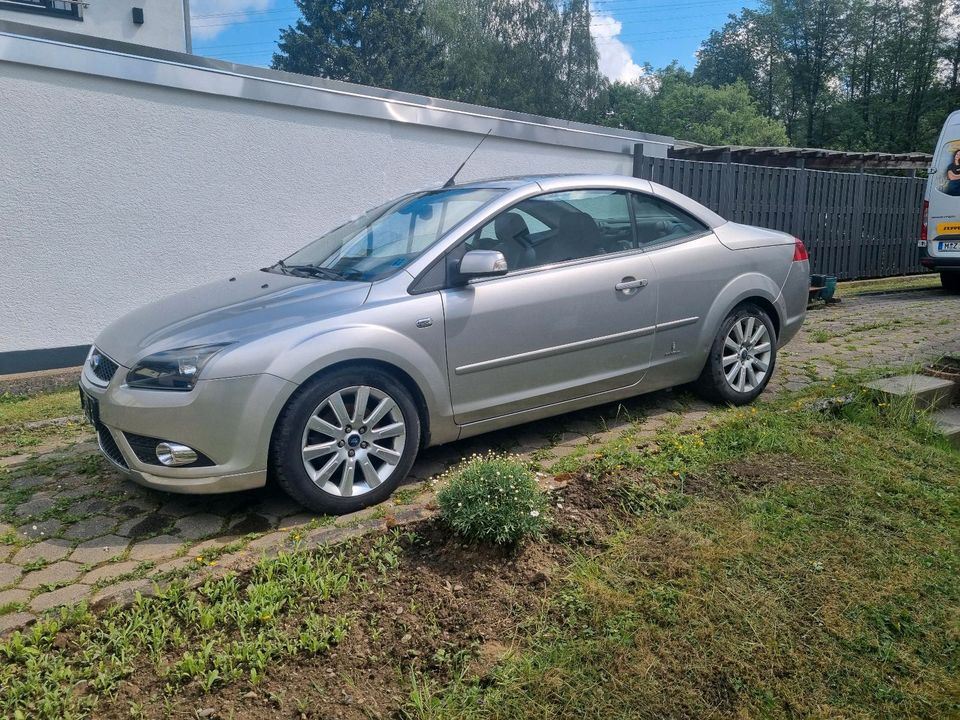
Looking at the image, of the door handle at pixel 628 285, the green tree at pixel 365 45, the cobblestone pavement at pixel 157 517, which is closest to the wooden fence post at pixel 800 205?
the cobblestone pavement at pixel 157 517

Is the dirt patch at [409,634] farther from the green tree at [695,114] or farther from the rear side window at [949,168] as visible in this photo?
the green tree at [695,114]

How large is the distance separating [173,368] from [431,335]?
125 cm

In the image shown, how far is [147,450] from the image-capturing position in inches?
144

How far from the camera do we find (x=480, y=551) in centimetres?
312

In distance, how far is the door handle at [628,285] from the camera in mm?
4707

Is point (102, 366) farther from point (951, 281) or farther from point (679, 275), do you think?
point (951, 281)

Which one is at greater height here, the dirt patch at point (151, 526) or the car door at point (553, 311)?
the car door at point (553, 311)

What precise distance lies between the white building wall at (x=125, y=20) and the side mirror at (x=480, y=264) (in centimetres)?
A: 1127

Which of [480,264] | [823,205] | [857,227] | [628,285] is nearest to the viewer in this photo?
[480,264]

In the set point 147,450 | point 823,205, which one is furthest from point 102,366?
point 823,205

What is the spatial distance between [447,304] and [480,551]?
57.2 inches

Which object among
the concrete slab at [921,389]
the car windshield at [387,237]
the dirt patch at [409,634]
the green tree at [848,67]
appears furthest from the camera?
the green tree at [848,67]

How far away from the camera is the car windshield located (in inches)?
171

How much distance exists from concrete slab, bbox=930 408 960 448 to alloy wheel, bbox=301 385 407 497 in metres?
3.24
